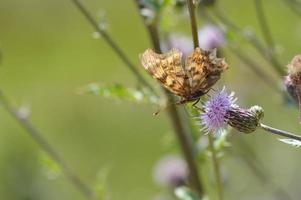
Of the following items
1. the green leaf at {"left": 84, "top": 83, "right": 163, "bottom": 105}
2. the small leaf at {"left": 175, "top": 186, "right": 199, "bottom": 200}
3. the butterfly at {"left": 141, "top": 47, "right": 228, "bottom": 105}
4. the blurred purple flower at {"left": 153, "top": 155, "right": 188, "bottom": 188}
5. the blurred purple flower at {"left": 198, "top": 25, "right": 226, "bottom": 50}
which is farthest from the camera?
the blurred purple flower at {"left": 153, "top": 155, "right": 188, "bottom": 188}

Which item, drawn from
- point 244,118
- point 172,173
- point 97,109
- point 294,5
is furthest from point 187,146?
point 97,109

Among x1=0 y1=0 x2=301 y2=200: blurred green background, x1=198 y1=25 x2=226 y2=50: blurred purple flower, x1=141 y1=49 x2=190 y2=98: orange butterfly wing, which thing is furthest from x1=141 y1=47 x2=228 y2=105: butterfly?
x1=198 y1=25 x2=226 y2=50: blurred purple flower

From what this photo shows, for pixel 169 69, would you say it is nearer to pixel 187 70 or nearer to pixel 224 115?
pixel 187 70

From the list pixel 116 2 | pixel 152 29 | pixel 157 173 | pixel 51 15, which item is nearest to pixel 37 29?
pixel 51 15

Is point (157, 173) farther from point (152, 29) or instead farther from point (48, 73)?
point (48, 73)

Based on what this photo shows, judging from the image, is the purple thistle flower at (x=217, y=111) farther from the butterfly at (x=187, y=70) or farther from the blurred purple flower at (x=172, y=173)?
the blurred purple flower at (x=172, y=173)

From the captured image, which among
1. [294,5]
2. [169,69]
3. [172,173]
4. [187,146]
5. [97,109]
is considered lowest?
[169,69]

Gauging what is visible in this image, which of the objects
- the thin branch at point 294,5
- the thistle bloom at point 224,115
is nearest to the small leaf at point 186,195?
the thistle bloom at point 224,115

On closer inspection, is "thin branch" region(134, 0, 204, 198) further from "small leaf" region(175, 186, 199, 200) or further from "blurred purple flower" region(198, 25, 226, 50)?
"blurred purple flower" region(198, 25, 226, 50)

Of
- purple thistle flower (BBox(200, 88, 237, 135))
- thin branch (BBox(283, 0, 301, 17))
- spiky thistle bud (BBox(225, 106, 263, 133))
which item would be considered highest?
thin branch (BBox(283, 0, 301, 17))
